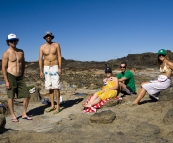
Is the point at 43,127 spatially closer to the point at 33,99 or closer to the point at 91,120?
the point at 91,120

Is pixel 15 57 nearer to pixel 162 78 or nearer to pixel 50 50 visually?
pixel 50 50

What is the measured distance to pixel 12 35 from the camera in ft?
18.5

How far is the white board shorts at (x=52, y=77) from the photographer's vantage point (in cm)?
667

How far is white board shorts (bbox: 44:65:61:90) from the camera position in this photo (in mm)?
6668

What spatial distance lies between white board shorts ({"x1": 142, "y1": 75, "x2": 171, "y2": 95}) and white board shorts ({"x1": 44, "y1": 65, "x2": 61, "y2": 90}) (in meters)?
2.39

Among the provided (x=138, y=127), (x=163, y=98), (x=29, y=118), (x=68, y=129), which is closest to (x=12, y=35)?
(x=29, y=118)

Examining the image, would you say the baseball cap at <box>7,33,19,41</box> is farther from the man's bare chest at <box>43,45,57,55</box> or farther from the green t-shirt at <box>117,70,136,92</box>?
the green t-shirt at <box>117,70,136,92</box>

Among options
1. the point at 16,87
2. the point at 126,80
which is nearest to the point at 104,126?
the point at 16,87

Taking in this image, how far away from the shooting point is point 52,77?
6711 mm

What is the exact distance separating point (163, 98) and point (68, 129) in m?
3.03

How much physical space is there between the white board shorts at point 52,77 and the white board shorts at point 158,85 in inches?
94.1

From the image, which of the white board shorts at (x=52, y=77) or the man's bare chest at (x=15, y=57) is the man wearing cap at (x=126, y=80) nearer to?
the white board shorts at (x=52, y=77)

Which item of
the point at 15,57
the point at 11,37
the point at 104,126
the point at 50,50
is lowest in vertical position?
the point at 104,126

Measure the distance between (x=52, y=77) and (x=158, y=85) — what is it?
A: 9.53ft
